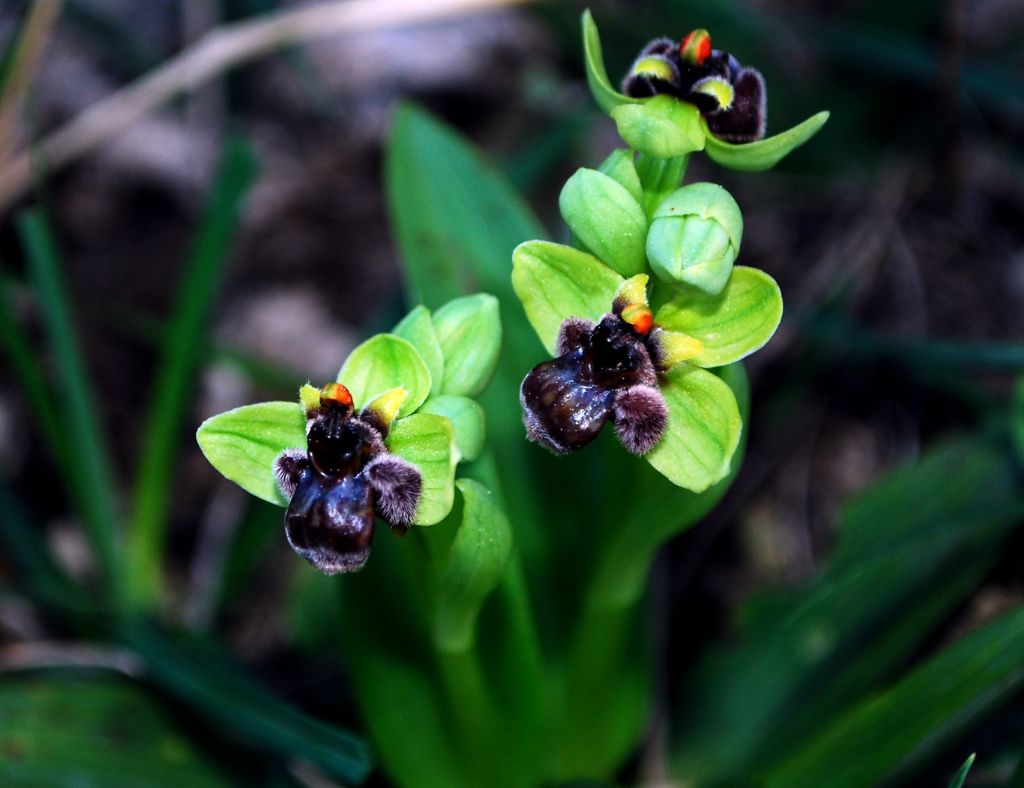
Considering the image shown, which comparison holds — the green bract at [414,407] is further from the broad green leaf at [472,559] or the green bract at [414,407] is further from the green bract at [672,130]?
the green bract at [672,130]

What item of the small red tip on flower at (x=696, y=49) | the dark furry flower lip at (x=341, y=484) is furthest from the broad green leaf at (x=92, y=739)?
the small red tip on flower at (x=696, y=49)

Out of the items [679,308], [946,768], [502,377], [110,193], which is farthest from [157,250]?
[946,768]

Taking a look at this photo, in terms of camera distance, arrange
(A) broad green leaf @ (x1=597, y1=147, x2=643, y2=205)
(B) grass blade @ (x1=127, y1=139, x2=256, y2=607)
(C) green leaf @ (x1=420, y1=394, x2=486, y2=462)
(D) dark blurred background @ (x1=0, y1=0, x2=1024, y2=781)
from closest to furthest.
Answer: (C) green leaf @ (x1=420, y1=394, x2=486, y2=462)
(A) broad green leaf @ (x1=597, y1=147, x2=643, y2=205)
(B) grass blade @ (x1=127, y1=139, x2=256, y2=607)
(D) dark blurred background @ (x1=0, y1=0, x2=1024, y2=781)

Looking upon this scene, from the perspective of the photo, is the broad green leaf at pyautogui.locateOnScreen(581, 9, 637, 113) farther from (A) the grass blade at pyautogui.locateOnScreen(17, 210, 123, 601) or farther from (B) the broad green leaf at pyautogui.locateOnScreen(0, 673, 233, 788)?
(B) the broad green leaf at pyautogui.locateOnScreen(0, 673, 233, 788)

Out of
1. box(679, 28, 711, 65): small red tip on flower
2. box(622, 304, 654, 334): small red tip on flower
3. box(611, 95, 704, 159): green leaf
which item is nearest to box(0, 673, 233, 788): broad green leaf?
box(622, 304, 654, 334): small red tip on flower

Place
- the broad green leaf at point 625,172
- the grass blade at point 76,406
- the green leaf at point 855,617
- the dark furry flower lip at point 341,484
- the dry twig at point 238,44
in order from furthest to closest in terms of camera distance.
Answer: the dry twig at point 238,44, the grass blade at point 76,406, the green leaf at point 855,617, the broad green leaf at point 625,172, the dark furry flower lip at point 341,484
